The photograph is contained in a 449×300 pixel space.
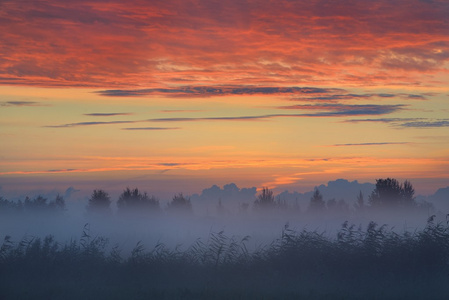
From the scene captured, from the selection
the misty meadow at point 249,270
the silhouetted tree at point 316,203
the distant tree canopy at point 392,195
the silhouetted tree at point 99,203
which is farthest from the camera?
the silhouetted tree at point 316,203

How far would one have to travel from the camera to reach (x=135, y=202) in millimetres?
106938

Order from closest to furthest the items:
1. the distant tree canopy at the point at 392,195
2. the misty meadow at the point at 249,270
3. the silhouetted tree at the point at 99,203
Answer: the misty meadow at the point at 249,270, the distant tree canopy at the point at 392,195, the silhouetted tree at the point at 99,203

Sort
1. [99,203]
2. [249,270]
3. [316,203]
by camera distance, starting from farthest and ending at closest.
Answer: [316,203] < [99,203] < [249,270]

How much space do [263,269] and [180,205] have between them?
354 ft

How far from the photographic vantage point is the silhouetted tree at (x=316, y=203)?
423ft

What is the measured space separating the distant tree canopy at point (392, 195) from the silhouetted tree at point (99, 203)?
1941 inches

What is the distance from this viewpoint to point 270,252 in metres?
21.2

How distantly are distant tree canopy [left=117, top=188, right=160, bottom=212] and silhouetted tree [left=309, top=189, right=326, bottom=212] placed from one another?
38955mm

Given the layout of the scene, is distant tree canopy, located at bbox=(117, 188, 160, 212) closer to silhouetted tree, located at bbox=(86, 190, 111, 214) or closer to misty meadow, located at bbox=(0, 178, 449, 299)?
silhouetted tree, located at bbox=(86, 190, 111, 214)

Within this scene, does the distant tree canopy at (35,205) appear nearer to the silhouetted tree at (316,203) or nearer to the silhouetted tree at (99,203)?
the silhouetted tree at (99,203)

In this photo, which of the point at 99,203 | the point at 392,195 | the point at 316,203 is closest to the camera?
the point at 392,195

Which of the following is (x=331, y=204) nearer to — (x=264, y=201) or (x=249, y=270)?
(x=264, y=201)

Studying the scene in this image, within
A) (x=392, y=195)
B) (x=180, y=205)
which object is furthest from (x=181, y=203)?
(x=392, y=195)

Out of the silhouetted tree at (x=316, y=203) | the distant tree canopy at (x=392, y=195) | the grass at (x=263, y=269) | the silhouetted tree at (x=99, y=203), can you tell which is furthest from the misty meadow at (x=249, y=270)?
the silhouetted tree at (x=316, y=203)
